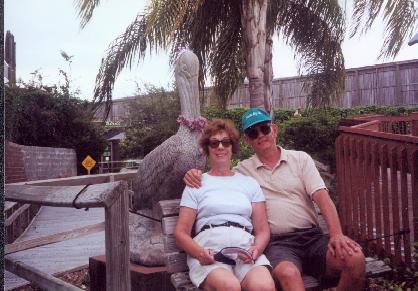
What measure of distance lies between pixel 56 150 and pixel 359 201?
1471 centimetres

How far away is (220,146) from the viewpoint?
3.24 meters

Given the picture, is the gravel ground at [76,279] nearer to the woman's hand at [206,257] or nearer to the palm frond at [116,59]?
the woman's hand at [206,257]

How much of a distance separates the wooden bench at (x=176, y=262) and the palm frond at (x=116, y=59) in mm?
7676

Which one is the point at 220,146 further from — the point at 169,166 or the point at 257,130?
the point at 169,166

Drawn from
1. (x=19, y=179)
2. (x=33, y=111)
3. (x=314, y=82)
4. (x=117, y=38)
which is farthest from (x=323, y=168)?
(x=33, y=111)

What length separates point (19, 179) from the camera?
479 inches

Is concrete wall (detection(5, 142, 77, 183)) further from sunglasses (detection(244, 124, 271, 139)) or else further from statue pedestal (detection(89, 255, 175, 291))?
sunglasses (detection(244, 124, 271, 139))

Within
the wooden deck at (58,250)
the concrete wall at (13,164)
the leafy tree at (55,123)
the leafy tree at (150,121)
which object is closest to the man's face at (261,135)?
the wooden deck at (58,250)

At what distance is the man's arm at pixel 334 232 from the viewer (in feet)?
9.46

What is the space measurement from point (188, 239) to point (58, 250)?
4.70m

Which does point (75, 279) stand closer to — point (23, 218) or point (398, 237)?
point (398, 237)

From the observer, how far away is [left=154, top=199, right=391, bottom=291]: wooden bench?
307 centimetres

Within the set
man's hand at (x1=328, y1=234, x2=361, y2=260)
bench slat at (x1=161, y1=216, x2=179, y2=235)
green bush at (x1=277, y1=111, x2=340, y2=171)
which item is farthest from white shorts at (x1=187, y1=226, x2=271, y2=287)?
green bush at (x1=277, y1=111, x2=340, y2=171)

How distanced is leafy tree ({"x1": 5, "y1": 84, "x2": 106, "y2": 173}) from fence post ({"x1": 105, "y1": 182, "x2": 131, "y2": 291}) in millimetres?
15324
